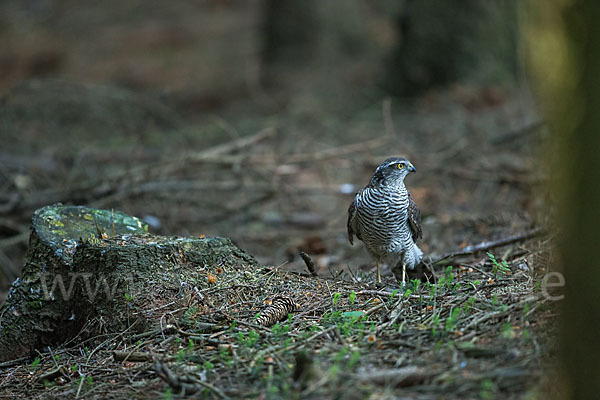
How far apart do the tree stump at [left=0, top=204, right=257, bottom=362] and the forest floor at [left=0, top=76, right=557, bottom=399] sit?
0.13 m

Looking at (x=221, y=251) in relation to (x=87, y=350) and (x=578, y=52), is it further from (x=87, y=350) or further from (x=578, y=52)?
(x=578, y=52)

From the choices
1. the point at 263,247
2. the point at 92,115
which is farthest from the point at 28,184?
the point at 92,115

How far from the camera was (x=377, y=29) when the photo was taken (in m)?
16.9

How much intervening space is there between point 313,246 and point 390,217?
7.27ft

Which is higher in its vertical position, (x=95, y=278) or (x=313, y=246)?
(x=95, y=278)

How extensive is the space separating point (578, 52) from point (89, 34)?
22.3 metres

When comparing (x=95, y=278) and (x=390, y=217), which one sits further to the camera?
(x=390, y=217)

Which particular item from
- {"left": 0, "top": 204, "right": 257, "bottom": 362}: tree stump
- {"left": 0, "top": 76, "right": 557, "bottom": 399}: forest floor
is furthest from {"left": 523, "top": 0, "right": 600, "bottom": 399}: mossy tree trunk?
{"left": 0, "top": 204, "right": 257, "bottom": 362}: tree stump

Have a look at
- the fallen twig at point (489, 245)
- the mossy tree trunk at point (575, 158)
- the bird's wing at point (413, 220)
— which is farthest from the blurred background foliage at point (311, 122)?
the bird's wing at point (413, 220)

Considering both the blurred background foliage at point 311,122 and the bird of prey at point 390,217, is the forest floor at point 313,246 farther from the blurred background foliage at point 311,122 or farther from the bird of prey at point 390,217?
the bird of prey at point 390,217

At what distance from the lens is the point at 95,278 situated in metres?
3.88

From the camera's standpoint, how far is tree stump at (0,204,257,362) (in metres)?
3.74

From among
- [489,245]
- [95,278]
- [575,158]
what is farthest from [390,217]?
[575,158]

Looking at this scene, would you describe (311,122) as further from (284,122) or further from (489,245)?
(489,245)
